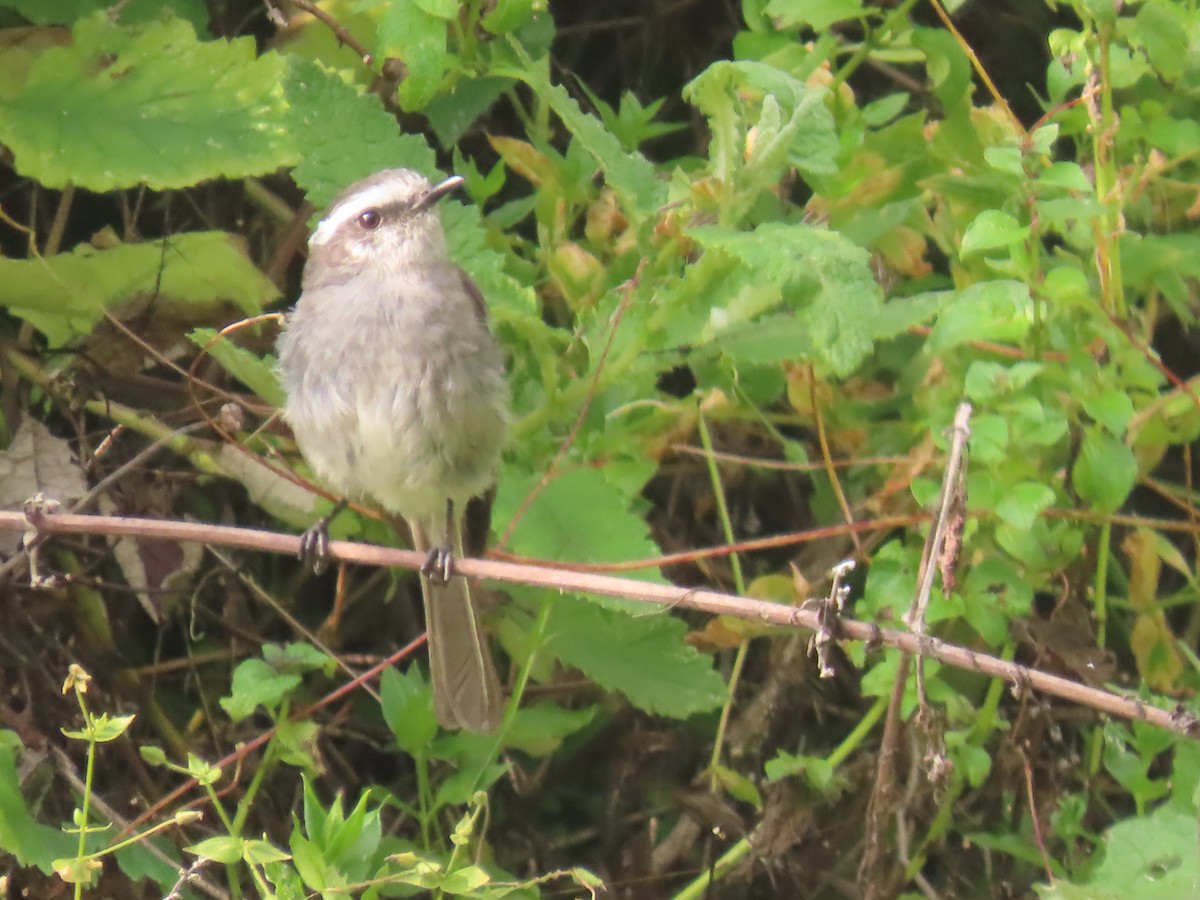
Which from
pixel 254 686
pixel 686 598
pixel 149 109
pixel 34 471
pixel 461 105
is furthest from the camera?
pixel 461 105

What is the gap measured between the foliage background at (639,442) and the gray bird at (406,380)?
0.09 m

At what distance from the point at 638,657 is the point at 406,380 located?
0.78 metres

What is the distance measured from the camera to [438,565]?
3.05m

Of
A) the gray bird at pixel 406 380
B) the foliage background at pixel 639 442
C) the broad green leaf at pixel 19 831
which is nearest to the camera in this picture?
the broad green leaf at pixel 19 831

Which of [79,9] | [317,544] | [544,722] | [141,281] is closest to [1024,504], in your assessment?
[544,722]

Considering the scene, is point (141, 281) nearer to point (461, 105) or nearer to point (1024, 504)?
point (461, 105)

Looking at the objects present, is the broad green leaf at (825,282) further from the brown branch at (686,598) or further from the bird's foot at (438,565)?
the bird's foot at (438,565)

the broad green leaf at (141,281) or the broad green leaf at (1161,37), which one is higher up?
the broad green leaf at (1161,37)

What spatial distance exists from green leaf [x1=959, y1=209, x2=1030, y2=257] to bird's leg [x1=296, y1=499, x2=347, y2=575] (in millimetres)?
1243

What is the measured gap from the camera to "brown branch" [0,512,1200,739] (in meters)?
2.10

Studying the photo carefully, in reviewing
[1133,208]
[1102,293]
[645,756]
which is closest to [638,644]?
[645,756]

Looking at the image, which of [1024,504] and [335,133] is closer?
[1024,504]

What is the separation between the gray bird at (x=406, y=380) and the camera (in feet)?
11.1

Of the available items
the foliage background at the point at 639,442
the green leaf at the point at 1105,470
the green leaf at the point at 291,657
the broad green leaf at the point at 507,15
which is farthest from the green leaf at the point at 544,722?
the broad green leaf at the point at 507,15
